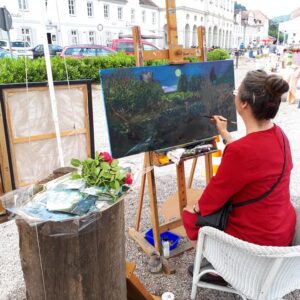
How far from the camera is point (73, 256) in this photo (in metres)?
1.31

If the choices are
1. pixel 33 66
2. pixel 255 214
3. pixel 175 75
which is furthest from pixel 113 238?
pixel 33 66

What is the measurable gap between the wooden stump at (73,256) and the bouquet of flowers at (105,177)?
3.0 inches

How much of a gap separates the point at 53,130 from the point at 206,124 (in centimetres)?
128

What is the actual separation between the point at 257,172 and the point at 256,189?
0.32 feet

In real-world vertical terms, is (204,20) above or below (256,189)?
above

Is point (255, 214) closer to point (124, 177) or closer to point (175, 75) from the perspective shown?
point (124, 177)

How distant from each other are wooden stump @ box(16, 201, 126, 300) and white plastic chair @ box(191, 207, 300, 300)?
1.66ft

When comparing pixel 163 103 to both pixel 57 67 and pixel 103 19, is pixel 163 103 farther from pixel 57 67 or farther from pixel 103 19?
pixel 103 19

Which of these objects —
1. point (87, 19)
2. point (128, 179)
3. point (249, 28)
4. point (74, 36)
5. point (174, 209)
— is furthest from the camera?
point (249, 28)

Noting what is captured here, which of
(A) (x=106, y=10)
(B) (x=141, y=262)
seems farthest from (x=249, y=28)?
(B) (x=141, y=262)

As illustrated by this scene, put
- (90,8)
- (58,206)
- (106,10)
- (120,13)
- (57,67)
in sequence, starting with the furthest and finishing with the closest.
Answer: (120,13) < (106,10) < (90,8) < (57,67) < (58,206)

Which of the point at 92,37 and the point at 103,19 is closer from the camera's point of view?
the point at 92,37

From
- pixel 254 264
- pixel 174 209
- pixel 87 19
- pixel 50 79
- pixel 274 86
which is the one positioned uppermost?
pixel 87 19

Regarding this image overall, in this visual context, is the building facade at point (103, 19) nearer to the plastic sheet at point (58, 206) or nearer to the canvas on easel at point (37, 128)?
the canvas on easel at point (37, 128)
